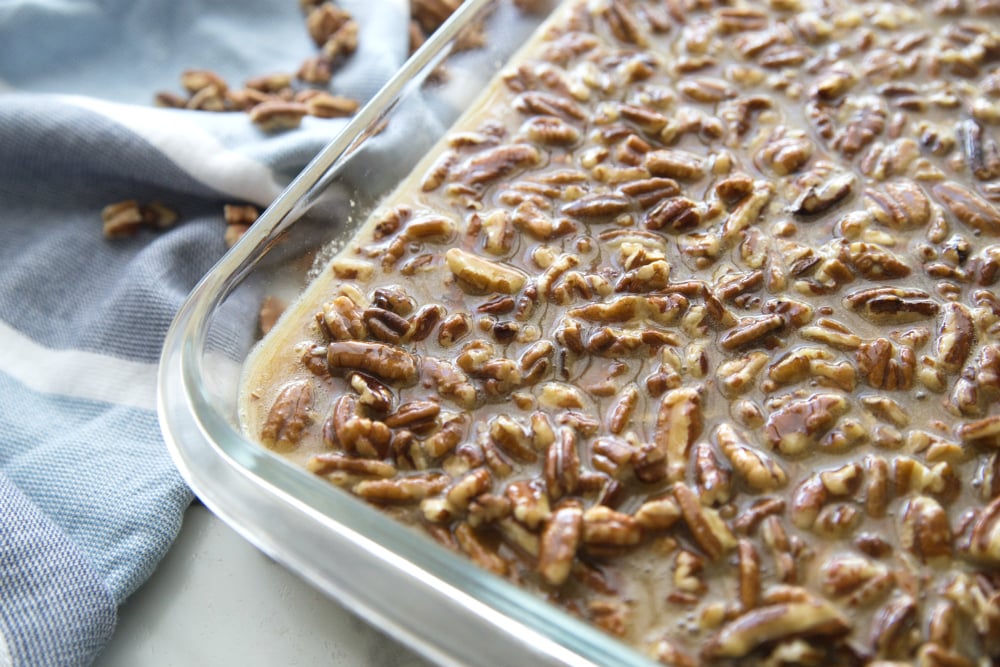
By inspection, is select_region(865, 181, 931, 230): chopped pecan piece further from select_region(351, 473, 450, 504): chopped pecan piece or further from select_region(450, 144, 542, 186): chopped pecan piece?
select_region(351, 473, 450, 504): chopped pecan piece

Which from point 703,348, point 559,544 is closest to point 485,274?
point 703,348

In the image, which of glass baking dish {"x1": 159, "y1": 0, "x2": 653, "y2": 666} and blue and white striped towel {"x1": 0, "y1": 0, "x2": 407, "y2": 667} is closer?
glass baking dish {"x1": 159, "y1": 0, "x2": 653, "y2": 666}

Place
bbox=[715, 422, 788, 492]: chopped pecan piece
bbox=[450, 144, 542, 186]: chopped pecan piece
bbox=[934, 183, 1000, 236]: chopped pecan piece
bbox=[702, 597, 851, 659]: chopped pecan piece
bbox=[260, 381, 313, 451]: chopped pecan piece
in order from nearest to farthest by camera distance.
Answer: bbox=[702, 597, 851, 659]: chopped pecan piece
bbox=[715, 422, 788, 492]: chopped pecan piece
bbox=[260, 381, 313, 451]: chopped pecan piece
bbox=[934, 183, 1000, 236]: chopped pecan piece
bbox=[450, 144, 542, 186]: chopped pecan piece

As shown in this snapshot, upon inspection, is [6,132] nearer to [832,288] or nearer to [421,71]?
[421,71]

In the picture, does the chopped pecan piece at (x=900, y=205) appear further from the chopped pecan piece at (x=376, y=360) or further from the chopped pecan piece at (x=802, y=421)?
the chopped pecan piece at (x=376, y=360)

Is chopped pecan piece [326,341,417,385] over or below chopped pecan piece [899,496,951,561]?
below

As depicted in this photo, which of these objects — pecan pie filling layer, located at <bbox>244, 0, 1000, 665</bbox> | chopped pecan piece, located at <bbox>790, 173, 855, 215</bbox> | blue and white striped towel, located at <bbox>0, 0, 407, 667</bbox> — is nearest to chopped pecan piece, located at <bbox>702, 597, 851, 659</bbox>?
pecan pie filling layer, located at <bbox>244, 0, 1000, 665</bbox>

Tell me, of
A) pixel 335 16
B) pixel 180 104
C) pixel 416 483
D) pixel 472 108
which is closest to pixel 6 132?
pixel 180 104
